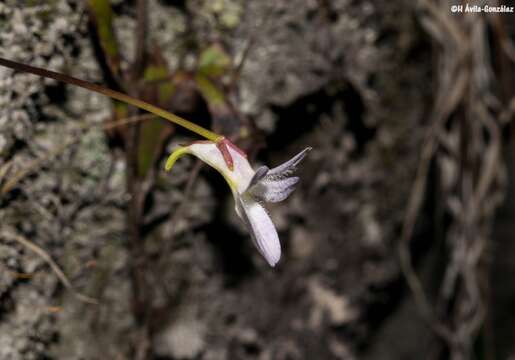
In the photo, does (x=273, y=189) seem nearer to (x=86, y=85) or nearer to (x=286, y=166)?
(x=286, y=166)

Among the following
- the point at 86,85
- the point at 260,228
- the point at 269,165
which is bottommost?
the point at 269,165

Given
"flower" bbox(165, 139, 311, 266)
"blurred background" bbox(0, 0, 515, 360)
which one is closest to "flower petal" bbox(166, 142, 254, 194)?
"flower" bbox(165, 139, 311, 266)

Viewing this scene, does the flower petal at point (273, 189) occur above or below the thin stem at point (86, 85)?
below

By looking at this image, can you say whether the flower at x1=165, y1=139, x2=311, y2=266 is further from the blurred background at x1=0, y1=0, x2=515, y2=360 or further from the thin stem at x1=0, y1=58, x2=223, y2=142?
the blurred background at x1=0, y1=0, x2=515, y2=360

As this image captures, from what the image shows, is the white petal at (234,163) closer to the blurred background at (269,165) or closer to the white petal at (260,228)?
the white petal at (260,228)

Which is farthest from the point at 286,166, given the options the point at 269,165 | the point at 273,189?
the point at 269,165

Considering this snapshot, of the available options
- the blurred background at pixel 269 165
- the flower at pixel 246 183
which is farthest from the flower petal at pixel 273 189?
the blurred background at pixel 269 165

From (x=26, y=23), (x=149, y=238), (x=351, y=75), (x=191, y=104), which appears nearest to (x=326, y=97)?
(x=351, y=75)

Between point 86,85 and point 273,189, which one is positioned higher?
point 86,85
